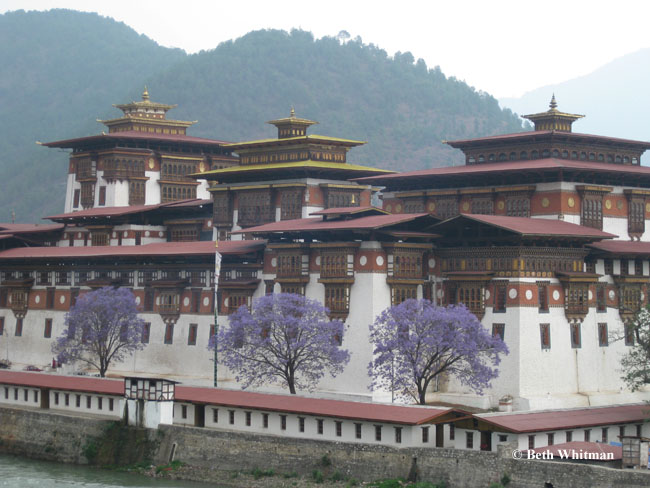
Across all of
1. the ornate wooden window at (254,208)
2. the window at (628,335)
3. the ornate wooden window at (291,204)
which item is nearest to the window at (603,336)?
the window at (628,335)

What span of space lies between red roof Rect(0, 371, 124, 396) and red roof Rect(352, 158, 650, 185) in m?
24.5

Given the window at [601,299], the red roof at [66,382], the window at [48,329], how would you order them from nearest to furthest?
the red roof at [66,382], the window at [601,299], the window at [48,329]

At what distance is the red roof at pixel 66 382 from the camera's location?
7719 cm

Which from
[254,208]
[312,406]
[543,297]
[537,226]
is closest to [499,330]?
[543,297]

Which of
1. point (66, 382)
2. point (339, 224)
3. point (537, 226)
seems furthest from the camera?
point (339, 224)

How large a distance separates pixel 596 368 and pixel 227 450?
80.1ft

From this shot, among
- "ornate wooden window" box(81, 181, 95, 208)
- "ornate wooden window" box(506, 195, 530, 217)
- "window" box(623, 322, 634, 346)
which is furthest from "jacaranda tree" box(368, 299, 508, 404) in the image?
"ornate wooden window" box(81, 181, 95, 208)

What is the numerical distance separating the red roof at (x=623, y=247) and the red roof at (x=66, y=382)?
28.7 meters

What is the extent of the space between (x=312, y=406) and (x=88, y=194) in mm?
56630

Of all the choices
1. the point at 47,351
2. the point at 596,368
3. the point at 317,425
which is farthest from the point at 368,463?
the point at 47,351

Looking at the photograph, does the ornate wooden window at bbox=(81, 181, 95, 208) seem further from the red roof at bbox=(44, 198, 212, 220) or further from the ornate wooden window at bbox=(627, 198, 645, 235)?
the ornate wooden window at bbox=(627, 198, 645, 235)

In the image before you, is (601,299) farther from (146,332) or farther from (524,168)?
(146,332)

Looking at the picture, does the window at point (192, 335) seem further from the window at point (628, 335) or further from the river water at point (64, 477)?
the window at point (628, 335)

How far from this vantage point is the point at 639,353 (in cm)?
7562
